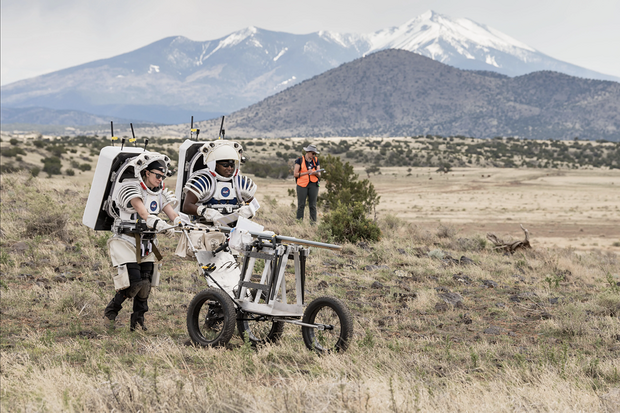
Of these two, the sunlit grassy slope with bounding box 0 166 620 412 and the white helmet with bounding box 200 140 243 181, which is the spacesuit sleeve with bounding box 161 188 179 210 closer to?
the white helmet with bounding box 200 140 243 181

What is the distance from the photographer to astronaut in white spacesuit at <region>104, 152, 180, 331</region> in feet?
20.7

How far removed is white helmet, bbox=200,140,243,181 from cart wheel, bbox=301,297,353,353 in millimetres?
1840

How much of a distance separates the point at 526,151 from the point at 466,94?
12561 cm

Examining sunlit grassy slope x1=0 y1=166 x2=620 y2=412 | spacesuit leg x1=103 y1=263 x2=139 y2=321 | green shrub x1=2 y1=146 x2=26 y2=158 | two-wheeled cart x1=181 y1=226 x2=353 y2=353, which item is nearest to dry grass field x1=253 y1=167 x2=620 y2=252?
sunlit grassy slope x1=0 y1=166 x2=620 y2=412

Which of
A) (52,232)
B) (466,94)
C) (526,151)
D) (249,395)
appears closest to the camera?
(249,395)

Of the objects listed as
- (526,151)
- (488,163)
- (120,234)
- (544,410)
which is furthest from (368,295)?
(526,151)

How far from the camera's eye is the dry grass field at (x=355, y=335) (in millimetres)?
3975

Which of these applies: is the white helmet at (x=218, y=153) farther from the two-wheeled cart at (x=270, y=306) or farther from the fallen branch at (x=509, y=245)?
the fallen branch at (x=509, y=245)

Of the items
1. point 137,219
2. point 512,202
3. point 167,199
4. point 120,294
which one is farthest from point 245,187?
point 512,202

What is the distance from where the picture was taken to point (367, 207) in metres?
16.6

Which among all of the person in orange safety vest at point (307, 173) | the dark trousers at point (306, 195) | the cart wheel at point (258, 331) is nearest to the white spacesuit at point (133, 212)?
the cart wheel at point (258, 331)

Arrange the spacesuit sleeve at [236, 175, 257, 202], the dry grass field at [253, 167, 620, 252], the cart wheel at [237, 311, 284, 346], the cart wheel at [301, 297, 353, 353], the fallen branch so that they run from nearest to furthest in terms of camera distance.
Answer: the cart wheel at [301, 297, 353, 353] → the cart wheel at [237, 311, 284, 346] → the spacesuit sleeve at [236, 175, 257, 202] → the fallen branch → the dry grass field at [253, 167, 620, 252]

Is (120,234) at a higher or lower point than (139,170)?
lower

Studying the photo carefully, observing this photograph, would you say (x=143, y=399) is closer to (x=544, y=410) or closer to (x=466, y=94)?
(x=544, y=410)
